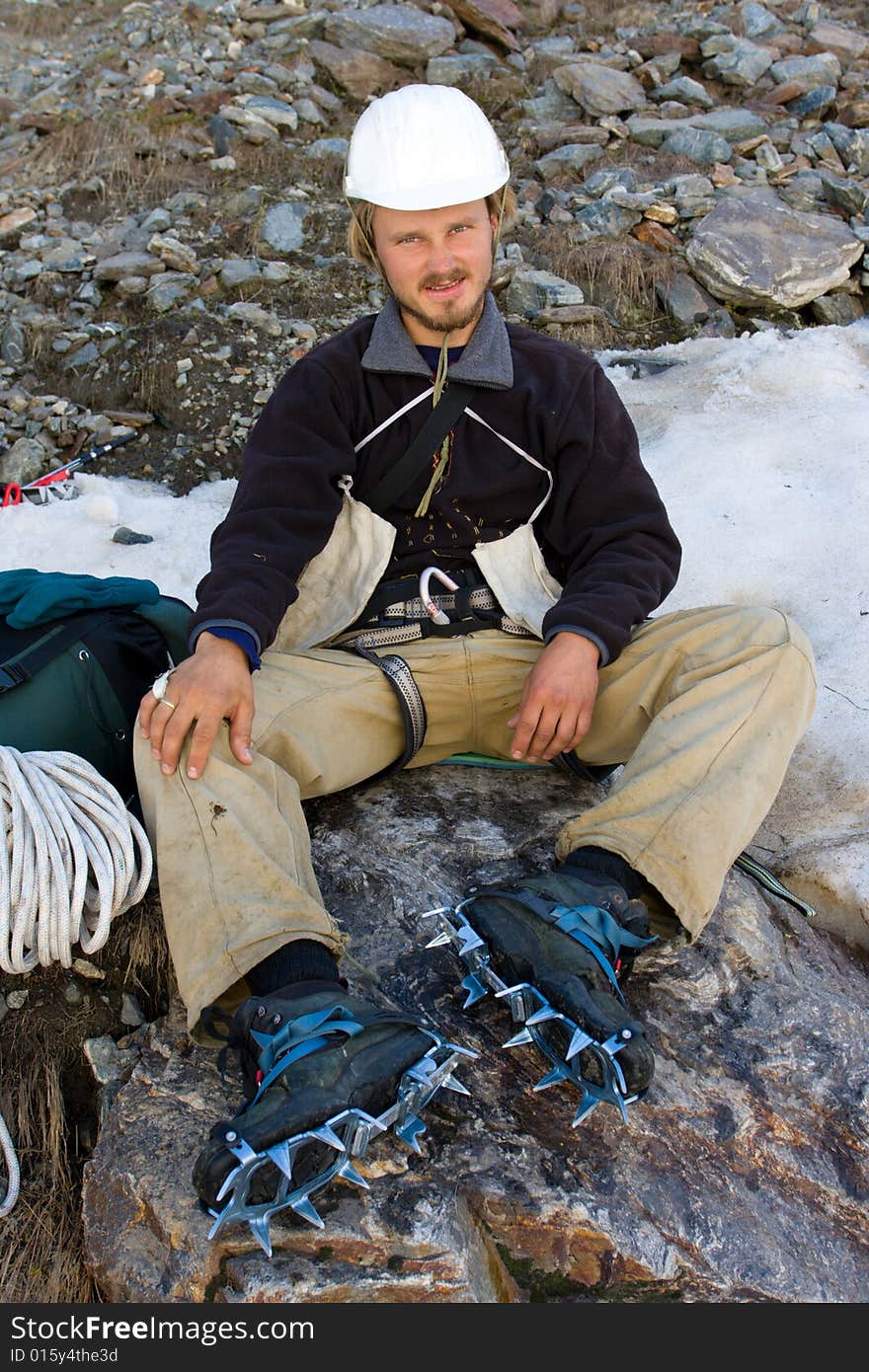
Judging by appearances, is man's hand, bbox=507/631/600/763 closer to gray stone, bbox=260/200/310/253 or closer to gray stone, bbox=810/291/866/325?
gray stone, bbox=810/291/866/325

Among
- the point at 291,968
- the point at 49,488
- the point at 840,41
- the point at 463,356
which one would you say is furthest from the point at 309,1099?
the point at 840,41

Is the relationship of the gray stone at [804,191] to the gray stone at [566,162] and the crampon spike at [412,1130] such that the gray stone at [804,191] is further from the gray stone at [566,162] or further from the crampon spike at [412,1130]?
the crampon spike at [412,1130]

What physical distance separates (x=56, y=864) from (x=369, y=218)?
1959 millimetres

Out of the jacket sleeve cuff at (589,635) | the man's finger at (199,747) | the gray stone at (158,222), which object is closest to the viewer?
the man's finger at (199,747)

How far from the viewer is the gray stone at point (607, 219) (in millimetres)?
6797

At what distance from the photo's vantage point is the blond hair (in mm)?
3287

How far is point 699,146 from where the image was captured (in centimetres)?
752

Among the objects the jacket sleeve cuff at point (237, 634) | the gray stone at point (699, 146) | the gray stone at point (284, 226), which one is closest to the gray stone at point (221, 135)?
the gray stone at point (284, 226)

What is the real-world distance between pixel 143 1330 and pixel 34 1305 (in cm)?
40

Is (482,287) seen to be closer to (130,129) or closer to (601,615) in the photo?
(601,615)

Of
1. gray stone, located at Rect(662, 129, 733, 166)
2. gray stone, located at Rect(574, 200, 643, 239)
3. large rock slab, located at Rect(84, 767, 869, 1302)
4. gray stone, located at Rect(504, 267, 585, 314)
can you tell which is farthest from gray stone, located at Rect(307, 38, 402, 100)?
large rock slab, located at Rect(84, 767, 869, 1302)

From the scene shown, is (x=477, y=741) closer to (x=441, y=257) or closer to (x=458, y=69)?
(x=441, y=257)

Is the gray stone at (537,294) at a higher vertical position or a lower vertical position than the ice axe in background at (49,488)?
higher

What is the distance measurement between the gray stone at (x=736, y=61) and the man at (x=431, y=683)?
A: 6227 millimetres
